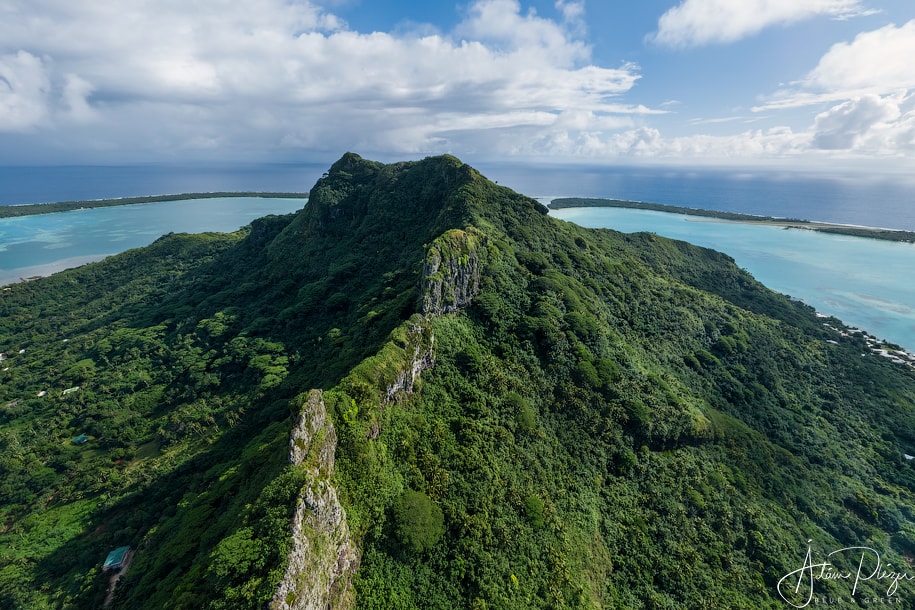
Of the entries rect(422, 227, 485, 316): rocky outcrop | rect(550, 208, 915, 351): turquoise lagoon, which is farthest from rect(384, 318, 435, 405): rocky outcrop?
rect(550, 208, 915, 351): turquoise lagoon

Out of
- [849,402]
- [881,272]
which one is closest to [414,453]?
[849,402]

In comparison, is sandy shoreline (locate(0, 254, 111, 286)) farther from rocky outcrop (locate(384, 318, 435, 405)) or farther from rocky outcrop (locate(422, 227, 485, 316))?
rocky outcrop (locate(384, 318, 435, 405))

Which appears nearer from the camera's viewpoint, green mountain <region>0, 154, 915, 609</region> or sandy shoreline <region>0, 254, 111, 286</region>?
green mountain <region>0, 154, 915, 609</region>

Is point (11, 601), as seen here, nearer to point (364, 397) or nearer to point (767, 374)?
point (364, 397)

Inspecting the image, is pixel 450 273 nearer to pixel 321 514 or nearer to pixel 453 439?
pixel 453 439

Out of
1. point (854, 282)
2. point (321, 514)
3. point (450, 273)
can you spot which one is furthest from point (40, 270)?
point (854, 282)

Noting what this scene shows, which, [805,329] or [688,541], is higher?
[805,329]

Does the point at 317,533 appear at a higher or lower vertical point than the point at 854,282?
lower
